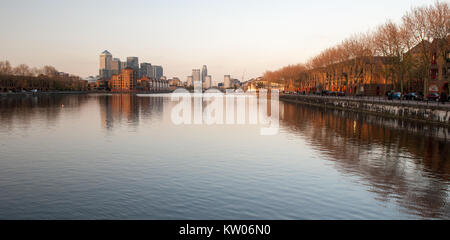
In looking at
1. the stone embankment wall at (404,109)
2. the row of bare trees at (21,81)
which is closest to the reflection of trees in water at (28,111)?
the stone embankment wall at (404,109)

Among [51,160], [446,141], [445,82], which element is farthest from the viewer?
[445,82]

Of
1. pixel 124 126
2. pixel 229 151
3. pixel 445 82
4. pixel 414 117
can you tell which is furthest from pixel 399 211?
pixel 445 82

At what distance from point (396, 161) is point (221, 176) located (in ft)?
34.8

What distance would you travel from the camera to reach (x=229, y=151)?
23.8 meters

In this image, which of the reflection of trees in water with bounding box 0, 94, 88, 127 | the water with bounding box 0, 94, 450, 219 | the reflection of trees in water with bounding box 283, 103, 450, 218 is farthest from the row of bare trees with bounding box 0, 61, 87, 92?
the reflection of trees in water with bounding box 283, 103, 450, 218

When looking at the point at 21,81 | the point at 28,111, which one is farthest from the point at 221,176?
the point at 21,81

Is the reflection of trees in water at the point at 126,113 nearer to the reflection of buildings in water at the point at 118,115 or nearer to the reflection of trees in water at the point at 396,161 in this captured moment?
the reflection of buildings in water at the point at 118,115

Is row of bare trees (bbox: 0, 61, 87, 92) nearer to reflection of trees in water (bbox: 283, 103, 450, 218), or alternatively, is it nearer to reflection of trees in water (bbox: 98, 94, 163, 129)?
reflection of trees in water (bbox: 98, 94, 163, 129)

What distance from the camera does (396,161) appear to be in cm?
2075

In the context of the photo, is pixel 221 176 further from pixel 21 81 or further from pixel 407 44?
pixel 21 81

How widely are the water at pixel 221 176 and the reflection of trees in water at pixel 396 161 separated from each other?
0.06 metres

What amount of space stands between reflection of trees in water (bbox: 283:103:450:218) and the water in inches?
2.4
